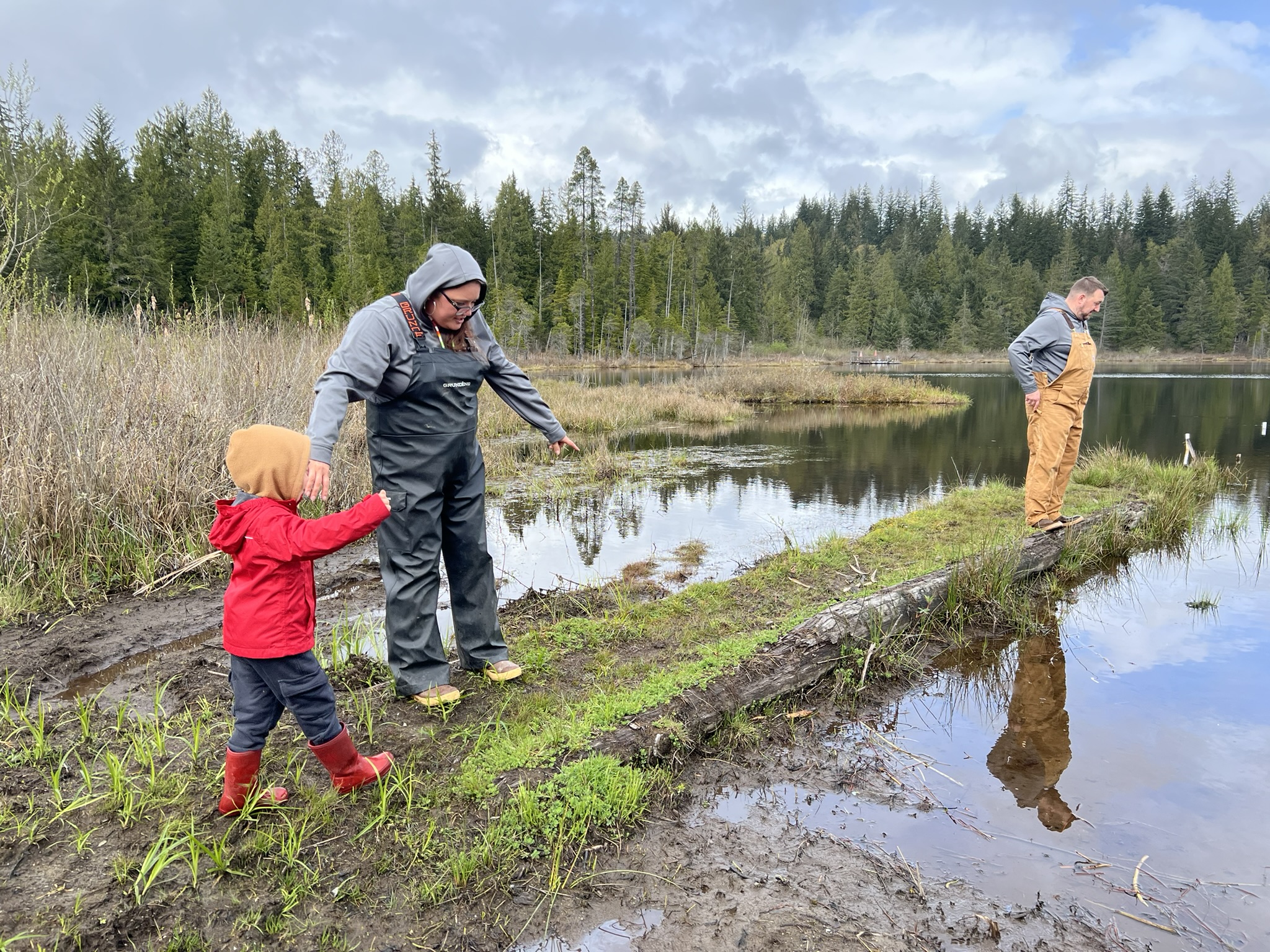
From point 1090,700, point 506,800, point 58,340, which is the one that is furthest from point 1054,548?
point 58,340

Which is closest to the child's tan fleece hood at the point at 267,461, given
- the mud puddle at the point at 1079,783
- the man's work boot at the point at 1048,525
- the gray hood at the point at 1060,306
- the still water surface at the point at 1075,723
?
the mud puddle at the point at 1079,783

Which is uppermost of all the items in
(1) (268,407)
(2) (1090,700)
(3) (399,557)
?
(1) (268,407)

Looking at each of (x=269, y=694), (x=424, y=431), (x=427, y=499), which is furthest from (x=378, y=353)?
(x=269, y=694)

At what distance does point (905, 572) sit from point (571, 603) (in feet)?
8.74

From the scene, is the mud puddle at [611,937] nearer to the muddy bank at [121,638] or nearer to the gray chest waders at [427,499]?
the gray chest waders at [427,499]

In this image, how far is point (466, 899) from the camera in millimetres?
2336

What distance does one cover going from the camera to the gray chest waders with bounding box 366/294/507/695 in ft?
11.0

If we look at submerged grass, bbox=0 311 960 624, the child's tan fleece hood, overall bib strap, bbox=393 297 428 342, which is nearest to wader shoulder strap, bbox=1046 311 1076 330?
overall bib strap, bbox=393 297 428 342

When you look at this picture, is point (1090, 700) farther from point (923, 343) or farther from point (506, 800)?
point (923, 343)

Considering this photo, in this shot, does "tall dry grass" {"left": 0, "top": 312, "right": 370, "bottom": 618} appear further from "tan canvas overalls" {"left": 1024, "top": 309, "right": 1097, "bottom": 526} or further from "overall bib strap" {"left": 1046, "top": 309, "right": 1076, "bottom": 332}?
"overall bib strap" {"left": 1046, "top": 309, "right": 1076, "bottom": 332}

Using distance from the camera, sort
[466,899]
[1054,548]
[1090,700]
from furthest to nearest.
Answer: [1054,548] < [1090,700] < [466,899]

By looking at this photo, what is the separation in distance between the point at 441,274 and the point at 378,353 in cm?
47

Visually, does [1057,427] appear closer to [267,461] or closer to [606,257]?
[267,461]

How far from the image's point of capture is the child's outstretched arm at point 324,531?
2393mm
